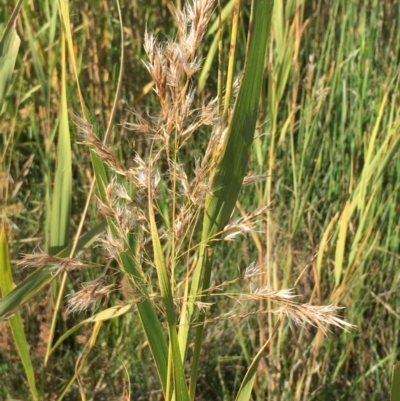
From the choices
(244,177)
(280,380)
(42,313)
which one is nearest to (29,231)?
(42,313)

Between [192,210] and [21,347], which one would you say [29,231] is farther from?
[192,210]

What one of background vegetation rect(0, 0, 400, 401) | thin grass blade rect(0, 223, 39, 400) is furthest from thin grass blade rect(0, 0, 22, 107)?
background vegetation rect(0, 0, 400, 401)

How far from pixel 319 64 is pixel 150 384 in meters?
0.74

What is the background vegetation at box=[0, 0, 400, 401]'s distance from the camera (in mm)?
1229

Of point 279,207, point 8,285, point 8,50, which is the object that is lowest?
point 279,207

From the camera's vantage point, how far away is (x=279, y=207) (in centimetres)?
137

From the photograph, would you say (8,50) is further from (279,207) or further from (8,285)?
(279,207)

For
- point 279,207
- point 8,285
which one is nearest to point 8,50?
point 8,285

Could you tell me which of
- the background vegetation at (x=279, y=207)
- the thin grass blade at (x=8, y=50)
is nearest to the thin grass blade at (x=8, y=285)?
the thin grass blade at (x=8, y=50)

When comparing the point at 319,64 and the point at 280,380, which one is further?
the point at 319,64

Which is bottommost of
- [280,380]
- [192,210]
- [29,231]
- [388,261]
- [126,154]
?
[280,380]

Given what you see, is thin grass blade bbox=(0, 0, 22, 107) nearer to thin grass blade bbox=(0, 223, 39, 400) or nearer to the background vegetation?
thin grass blade bbox=(0, 223, 39, 400)

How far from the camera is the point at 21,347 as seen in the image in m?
0.84

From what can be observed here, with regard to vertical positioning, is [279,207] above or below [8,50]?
below
